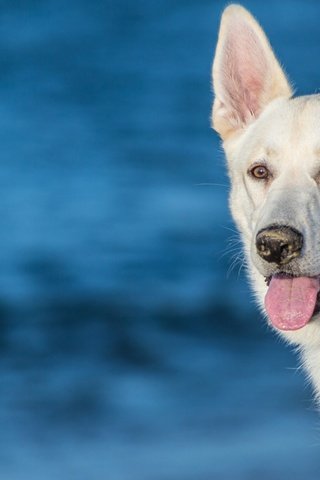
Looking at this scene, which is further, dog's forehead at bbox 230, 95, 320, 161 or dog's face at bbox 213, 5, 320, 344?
dog's forehead at bbox 230, 95, 320, 161

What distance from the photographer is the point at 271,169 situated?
357 inches

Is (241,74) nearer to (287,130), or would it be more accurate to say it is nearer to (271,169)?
(287,130)

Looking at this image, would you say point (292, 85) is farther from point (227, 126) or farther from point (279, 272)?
point (279, 272)

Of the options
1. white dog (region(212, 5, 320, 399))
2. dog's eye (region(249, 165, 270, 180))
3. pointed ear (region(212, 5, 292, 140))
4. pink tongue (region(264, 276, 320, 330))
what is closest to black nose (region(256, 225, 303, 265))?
white dog (region(212, 5, 320, 399))

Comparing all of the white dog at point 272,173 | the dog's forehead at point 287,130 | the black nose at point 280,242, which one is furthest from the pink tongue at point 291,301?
the dog's forehead at point 287,130

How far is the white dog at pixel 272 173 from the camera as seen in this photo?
335 inches

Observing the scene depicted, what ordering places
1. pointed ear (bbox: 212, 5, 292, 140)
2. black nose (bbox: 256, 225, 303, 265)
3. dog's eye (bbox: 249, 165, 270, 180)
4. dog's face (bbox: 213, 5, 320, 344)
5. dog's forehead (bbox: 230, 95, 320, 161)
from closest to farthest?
1. black nose (bbox: 256, 225, 303, 265)
2. dog's face (bbox: 213, 5, 320, 344)
3. dog's forehead (bbox: 230, 95, 320, 161)
4. dog's eye (bbox: 249, 165, 270, 180)
5. pointed ear (bbox: 212, 5, 292, 140)

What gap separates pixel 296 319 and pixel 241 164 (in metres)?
1.45

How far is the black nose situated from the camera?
331 inches

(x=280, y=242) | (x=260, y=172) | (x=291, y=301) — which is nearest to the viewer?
(x=280, y=242)

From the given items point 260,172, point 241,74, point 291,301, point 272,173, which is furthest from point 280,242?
point 241,74

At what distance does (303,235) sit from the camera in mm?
8422

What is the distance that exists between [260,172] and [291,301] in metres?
1.01

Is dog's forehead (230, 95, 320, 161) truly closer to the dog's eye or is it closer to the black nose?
the dog's eye
